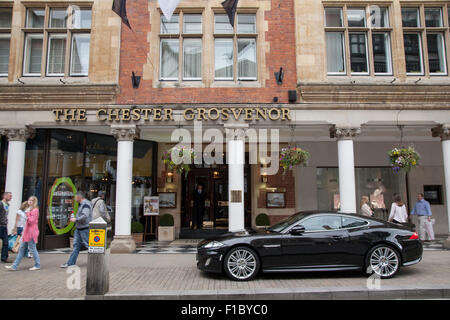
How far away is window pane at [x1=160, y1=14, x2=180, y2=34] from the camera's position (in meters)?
10.8

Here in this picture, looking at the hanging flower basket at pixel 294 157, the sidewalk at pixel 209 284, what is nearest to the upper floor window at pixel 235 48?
the hanging flower basket at pixel 294 157

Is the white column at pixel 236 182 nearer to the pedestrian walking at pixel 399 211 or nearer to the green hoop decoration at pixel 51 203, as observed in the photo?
the pedestrian walking at pixel 399 211

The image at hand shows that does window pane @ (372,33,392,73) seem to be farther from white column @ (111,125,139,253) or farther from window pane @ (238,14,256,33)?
white column @ (111,125,139,253)

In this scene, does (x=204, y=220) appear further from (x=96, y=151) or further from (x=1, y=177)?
(x=1, y=177)

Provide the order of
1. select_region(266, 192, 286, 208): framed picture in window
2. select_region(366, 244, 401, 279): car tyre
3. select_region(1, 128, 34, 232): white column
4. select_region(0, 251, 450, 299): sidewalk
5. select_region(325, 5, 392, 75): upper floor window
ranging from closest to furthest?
Result: 1. select_region(0, 251, 450, 299): sidewalk
2. select_region(366, 244, 401, 279): car tyre
3. select_region(1, 128, 34, 232): white column
4. select_region(325, 5, 392, 75): upper floor window
5. select_region(266, 192, 286, 208): framed picture in window

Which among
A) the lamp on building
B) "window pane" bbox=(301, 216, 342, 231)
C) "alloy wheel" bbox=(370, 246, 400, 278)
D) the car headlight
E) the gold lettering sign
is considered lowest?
"alloy wheel" bbox=(370, 246, 400, 278)

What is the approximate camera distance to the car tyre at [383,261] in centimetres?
666

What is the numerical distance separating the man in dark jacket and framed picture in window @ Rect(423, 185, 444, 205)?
959 centimetres

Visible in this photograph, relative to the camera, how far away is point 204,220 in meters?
13.9

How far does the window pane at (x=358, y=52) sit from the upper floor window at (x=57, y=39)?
8764mm

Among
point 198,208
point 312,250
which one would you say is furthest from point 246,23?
point 312,250

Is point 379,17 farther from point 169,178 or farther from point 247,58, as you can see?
point 169,178

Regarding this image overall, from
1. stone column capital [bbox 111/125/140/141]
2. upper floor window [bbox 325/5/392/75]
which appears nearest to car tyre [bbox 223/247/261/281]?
stone column capital [bbox 111/125/140/141]

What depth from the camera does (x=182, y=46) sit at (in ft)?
35.4
